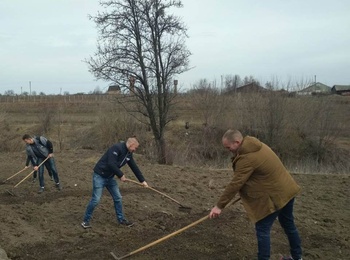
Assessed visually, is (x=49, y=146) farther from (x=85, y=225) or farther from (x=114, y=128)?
(x=114, y=128)

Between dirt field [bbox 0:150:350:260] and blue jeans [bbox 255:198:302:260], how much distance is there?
1.42ft

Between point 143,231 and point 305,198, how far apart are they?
13.9 feet

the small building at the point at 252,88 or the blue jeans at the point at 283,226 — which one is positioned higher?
the small building at the point at 252,88

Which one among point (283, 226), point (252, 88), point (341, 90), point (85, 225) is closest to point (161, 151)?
point (252, 88)

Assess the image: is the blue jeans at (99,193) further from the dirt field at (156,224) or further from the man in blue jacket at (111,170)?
the dirt field at (156,224)

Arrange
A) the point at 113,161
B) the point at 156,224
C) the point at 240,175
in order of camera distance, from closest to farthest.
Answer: the point at 240,175
the point at 113,161
the point at 156,224

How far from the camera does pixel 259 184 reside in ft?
14.6

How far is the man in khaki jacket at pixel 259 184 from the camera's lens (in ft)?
14.4

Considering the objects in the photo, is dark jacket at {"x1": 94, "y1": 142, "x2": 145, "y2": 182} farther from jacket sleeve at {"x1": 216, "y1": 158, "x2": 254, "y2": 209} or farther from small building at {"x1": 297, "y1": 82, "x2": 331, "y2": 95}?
small building at {"x1": 297, "y1": 82, "x2": 331, "y2": 95}

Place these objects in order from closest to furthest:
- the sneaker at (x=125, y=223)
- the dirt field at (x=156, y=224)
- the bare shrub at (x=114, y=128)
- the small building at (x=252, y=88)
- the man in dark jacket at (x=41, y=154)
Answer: the dirt field at (x=156, y=224)
the sneaker at (x=125, y=223)
the man in dark jacket at (x=41, y=154)
the bare shrub at (x=114, y=128)
the small building at (x=252, y=88)

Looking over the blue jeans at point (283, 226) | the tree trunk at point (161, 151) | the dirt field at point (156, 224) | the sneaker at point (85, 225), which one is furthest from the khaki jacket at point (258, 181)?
the tree trunk at point (161, 151)

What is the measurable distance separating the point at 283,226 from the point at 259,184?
83cm

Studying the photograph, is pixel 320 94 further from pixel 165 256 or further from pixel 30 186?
pixel 165 256

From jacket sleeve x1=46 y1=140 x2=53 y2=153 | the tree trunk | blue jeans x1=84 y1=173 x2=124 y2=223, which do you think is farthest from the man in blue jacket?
the tree trunk
